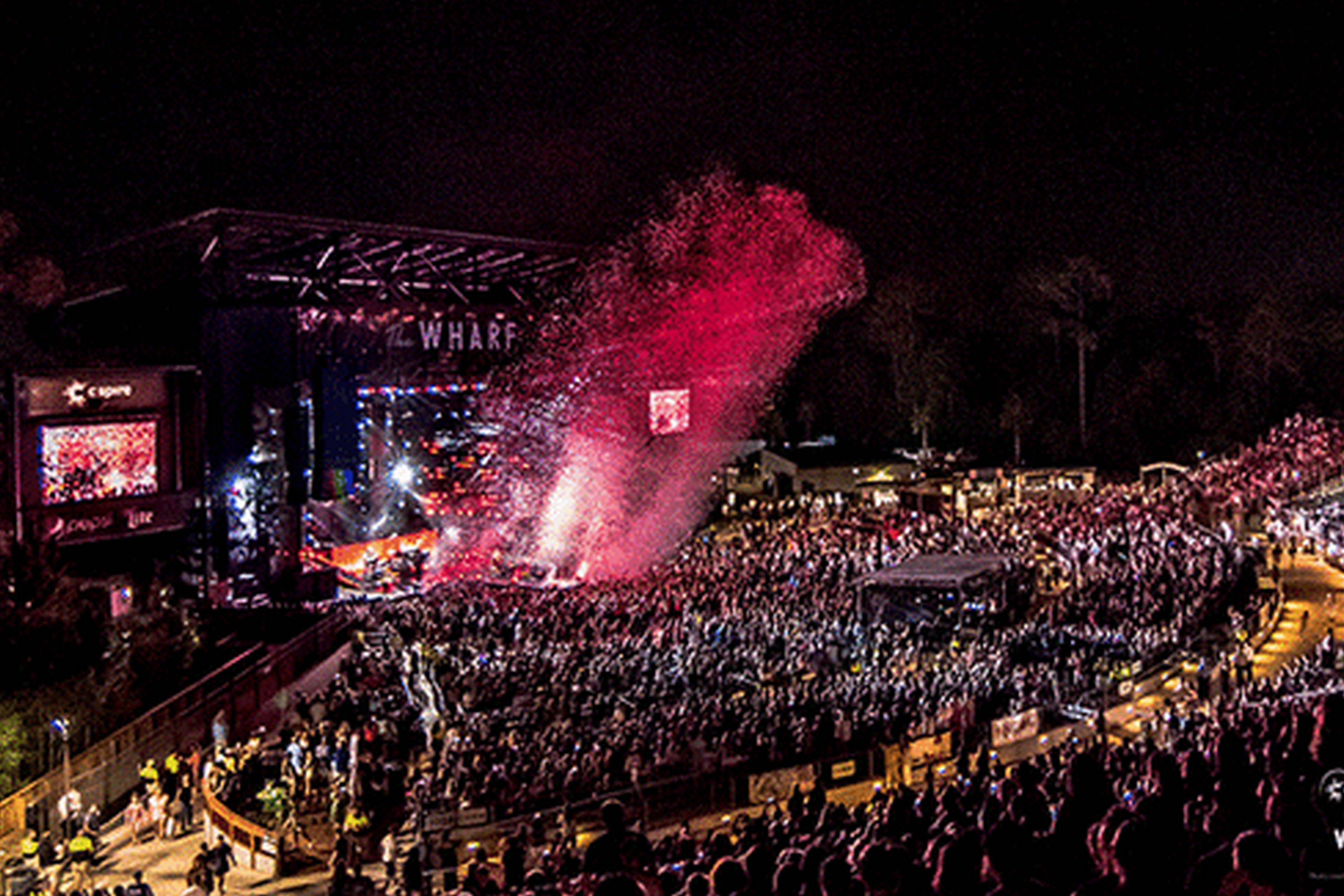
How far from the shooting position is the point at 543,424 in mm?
28391

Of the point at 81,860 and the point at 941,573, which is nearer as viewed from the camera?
the point at 81,860

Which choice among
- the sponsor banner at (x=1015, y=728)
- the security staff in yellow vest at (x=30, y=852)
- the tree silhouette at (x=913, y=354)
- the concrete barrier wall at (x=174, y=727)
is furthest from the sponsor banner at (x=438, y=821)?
the tree silhouette at (x=913, y=354)

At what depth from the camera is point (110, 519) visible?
19.7m

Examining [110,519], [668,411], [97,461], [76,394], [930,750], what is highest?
[76,394]

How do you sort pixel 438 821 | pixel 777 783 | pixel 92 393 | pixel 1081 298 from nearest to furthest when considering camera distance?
pixel 438 821 → pixel 777 783 → pixel 92 393 → pixel 1081 298

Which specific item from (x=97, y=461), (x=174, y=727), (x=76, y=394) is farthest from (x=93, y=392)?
(x=174, y=727)

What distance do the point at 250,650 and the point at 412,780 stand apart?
20.3ft

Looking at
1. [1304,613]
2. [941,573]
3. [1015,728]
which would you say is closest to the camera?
[1015,728]

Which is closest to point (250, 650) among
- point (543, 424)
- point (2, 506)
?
point (2, 506)

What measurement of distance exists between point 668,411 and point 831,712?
1844cm

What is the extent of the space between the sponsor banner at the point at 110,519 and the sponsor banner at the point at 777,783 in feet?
41.3

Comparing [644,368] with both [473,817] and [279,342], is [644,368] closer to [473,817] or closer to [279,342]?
[279,342]

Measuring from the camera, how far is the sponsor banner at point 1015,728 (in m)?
11.4

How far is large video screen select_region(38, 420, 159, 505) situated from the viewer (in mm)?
18797
